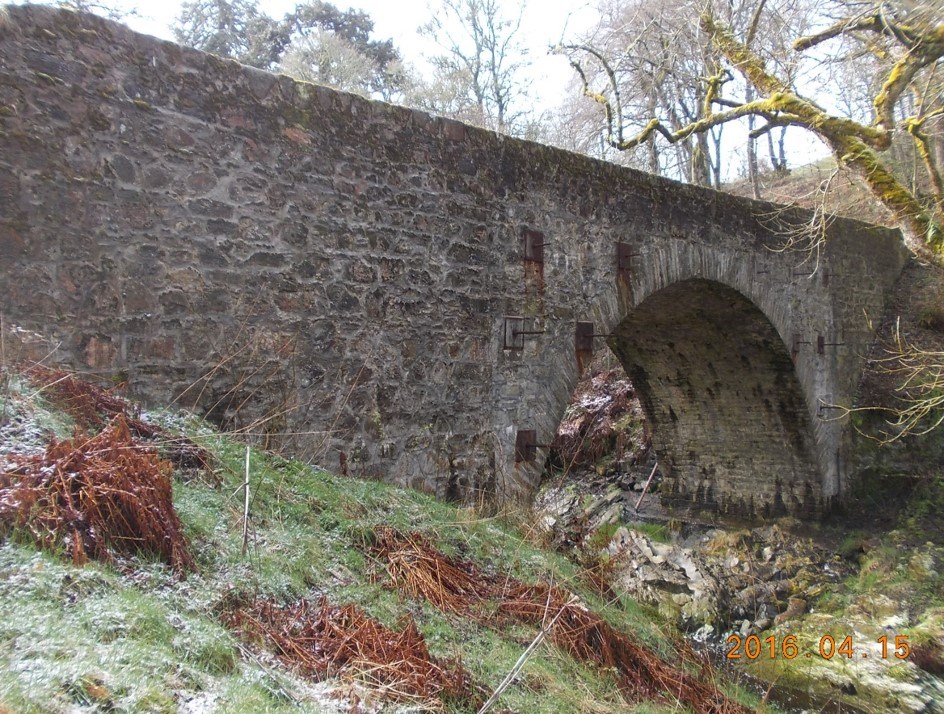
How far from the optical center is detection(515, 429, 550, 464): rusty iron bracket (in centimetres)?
576

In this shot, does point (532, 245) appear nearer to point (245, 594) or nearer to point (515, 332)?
point (515, 332)

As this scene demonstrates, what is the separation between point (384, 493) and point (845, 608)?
6.03 m

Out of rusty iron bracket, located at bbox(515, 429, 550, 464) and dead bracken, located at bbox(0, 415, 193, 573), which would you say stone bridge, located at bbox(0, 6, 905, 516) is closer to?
rusty iron bracket, located at bbox(515, 429, 550, 464)

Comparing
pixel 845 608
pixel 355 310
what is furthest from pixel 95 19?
Answer: pixel 845 608

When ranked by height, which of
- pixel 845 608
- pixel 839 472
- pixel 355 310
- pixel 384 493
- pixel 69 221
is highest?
pixel 69 221

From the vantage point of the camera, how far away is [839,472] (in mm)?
10266

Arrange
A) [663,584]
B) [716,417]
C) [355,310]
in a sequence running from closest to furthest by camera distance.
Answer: [355,310] → [663,584] → [716,417]

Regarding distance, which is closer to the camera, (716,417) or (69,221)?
(69,221)

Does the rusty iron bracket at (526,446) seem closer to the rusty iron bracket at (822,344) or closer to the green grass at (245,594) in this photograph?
the green grass at (245,594)

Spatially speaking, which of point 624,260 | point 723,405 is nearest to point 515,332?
point 624,260

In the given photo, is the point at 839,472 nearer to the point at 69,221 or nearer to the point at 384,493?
the point at 384,493

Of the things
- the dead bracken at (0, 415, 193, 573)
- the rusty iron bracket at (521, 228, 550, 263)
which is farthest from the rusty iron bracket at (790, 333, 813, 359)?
the dead bracken at (0, 415, 193, 573)
